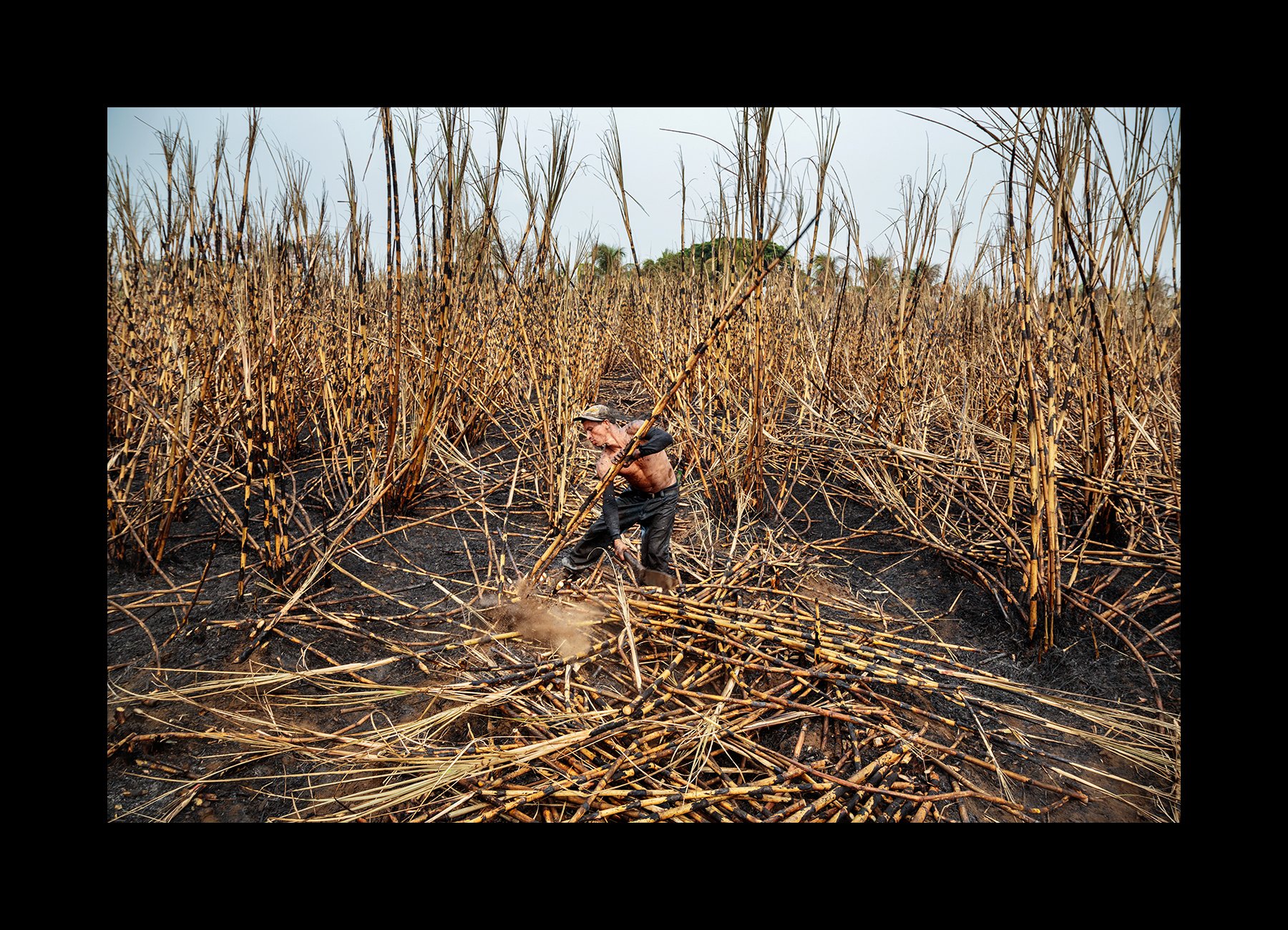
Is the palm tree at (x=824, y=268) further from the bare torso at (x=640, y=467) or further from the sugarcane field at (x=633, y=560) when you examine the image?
the bare torso at (x=640, y=467)

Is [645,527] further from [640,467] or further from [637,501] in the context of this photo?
[640,467]

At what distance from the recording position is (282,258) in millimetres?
2621

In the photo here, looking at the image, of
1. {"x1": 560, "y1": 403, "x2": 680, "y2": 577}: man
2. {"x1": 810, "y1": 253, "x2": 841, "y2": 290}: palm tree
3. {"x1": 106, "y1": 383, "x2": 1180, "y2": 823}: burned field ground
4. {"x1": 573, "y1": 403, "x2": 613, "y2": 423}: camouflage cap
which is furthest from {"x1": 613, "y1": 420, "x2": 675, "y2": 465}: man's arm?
{"x1": 810, "y1": 253, "x2": 841, "y2": 290}: palm tree

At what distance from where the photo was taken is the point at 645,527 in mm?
2156

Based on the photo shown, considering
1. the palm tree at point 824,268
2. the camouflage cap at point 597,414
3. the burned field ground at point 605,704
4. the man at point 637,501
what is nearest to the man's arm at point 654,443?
the man at point 637,501

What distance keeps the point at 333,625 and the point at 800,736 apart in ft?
4.50

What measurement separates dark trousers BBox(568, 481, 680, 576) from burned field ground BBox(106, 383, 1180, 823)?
11cm

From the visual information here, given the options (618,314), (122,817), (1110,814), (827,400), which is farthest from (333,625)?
(618,314)

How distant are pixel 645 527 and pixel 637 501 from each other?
101 mm

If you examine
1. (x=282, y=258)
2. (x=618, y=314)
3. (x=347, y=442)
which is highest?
(x=618, y=314)

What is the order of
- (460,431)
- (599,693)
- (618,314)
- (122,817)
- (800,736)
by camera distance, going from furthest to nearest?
(618,314) → (460,431) → (599,693) → (800,736) → (122,817)

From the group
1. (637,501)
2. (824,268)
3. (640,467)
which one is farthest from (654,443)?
(824,268)

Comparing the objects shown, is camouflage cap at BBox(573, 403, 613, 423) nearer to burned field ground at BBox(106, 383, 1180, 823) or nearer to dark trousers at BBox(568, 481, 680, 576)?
→ dark trousers at BBox(568, 481, 680, 576)

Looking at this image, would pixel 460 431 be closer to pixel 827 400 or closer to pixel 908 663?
pixel 827 400
